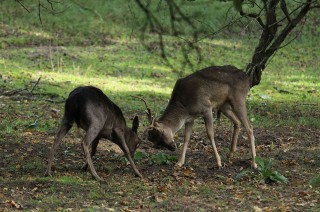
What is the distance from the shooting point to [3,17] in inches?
1027

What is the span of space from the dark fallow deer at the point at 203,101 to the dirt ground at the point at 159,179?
43 centimetres

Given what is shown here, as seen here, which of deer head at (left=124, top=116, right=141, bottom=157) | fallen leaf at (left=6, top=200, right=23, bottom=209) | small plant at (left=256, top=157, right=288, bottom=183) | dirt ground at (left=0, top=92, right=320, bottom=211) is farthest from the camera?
deer head at (left=124, top=116, right=141, bottom=157)

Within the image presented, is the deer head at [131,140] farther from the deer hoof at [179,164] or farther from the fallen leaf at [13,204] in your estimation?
the fallen leaf at [13,204]

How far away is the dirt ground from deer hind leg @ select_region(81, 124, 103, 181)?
0.13 meters

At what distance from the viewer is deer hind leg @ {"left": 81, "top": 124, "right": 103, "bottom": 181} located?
8961 millimetres

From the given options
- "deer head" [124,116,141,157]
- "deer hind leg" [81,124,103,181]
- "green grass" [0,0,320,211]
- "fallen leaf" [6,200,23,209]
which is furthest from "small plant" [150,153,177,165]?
"fallen leaf" [6,200,23,209]

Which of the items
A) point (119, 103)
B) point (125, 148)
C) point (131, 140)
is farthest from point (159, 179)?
point (119, 103)

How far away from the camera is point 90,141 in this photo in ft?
29.9

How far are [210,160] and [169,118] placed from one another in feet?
2.85

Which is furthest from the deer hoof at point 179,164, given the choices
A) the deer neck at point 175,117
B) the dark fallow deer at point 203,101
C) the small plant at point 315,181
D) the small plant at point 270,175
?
the small plant at point 315,181

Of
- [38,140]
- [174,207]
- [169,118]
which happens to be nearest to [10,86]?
[38,140]

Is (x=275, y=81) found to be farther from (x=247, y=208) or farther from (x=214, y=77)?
(x=247, y=208)

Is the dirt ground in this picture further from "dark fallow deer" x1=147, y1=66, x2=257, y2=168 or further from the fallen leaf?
"dark fallow deer" x1=147, y1=66, x2=257, y2=168

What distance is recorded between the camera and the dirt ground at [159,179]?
7.73 metres
